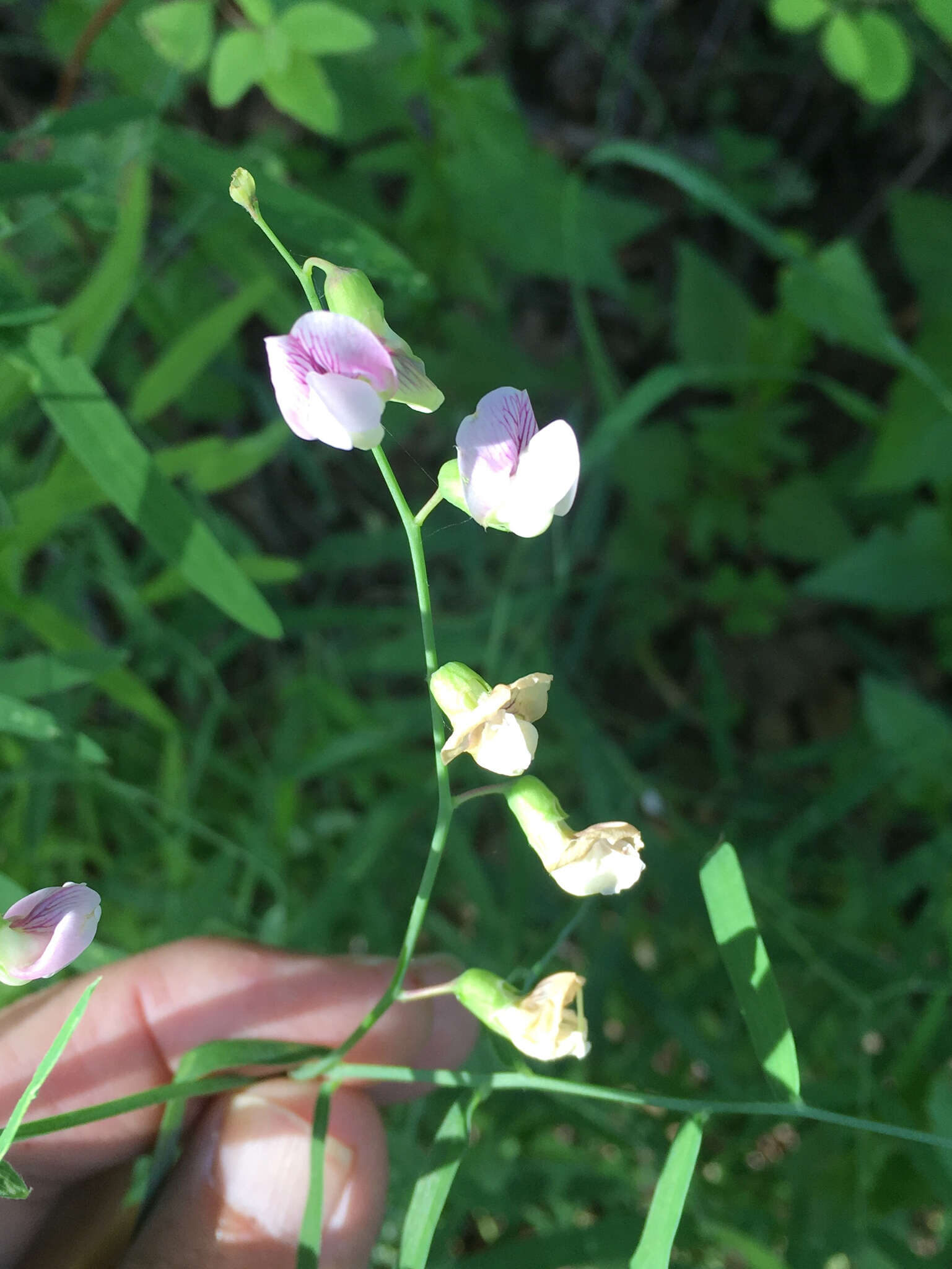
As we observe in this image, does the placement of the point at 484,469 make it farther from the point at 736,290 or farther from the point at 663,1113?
the point at 736,290

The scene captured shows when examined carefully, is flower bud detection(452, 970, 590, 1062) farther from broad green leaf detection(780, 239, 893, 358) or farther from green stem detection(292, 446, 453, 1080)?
broad green leaf detection(780, 239, 893, 358)

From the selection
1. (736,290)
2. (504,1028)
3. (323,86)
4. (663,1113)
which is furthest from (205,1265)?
(736,290)

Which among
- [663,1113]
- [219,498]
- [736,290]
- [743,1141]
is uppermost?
[736,290]

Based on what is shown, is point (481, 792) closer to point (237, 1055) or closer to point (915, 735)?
point (237, 1055)

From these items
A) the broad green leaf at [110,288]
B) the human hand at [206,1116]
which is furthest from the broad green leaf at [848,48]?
the human hand at [206,1116]

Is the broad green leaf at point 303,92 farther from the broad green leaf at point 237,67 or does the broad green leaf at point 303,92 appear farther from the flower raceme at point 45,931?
the flower raceme at point 45,931

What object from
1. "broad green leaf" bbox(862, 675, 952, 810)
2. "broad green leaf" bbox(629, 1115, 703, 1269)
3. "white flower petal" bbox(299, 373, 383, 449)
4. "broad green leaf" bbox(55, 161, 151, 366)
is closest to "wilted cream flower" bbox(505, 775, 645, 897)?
"broad green leaf" bbox(629, 1115, 703, 1269)

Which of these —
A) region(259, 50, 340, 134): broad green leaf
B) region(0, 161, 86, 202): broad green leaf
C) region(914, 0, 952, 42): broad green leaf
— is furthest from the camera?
region(259, 50, 340, 134): broad green leaf
